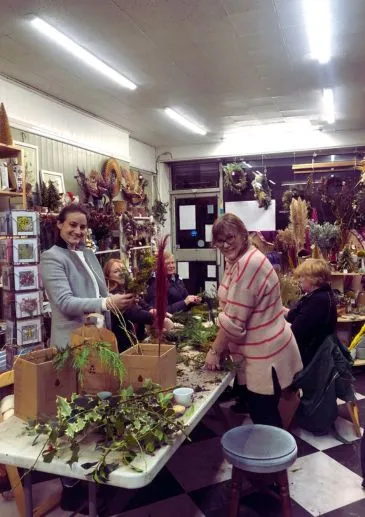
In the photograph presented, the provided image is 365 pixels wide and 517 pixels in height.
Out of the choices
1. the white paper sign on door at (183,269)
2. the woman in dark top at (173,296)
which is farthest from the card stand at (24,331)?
the white paper sign on door at (183,269)

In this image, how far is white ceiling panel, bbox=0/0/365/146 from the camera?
299cm

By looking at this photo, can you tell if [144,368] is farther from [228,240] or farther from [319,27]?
[319,27]

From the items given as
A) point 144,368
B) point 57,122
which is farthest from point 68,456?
point 57,122

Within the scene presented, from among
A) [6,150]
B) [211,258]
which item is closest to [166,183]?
[211,258]

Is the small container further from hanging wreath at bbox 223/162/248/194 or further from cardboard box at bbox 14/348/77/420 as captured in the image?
hanging wreath at bbox 223/162/248/194

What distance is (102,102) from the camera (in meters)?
4.96

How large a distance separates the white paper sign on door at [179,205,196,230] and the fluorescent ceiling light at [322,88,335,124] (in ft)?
9.04

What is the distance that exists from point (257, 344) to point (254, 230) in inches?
207

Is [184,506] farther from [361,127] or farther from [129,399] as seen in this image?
[361,127]

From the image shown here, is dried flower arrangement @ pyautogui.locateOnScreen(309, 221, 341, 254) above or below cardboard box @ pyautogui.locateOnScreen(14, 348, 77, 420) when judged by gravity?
above

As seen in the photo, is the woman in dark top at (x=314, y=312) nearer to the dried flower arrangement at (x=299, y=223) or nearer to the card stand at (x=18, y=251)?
the card stand at (x=18, y=251)

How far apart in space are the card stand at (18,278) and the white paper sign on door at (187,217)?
14.5 feet

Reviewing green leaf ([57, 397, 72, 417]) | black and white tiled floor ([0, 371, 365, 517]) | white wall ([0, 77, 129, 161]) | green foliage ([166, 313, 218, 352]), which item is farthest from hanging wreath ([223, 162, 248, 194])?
green leaf ([57, 397, 72, 417])

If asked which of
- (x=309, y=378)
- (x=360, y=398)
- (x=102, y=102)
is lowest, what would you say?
(x=360, y=398)
